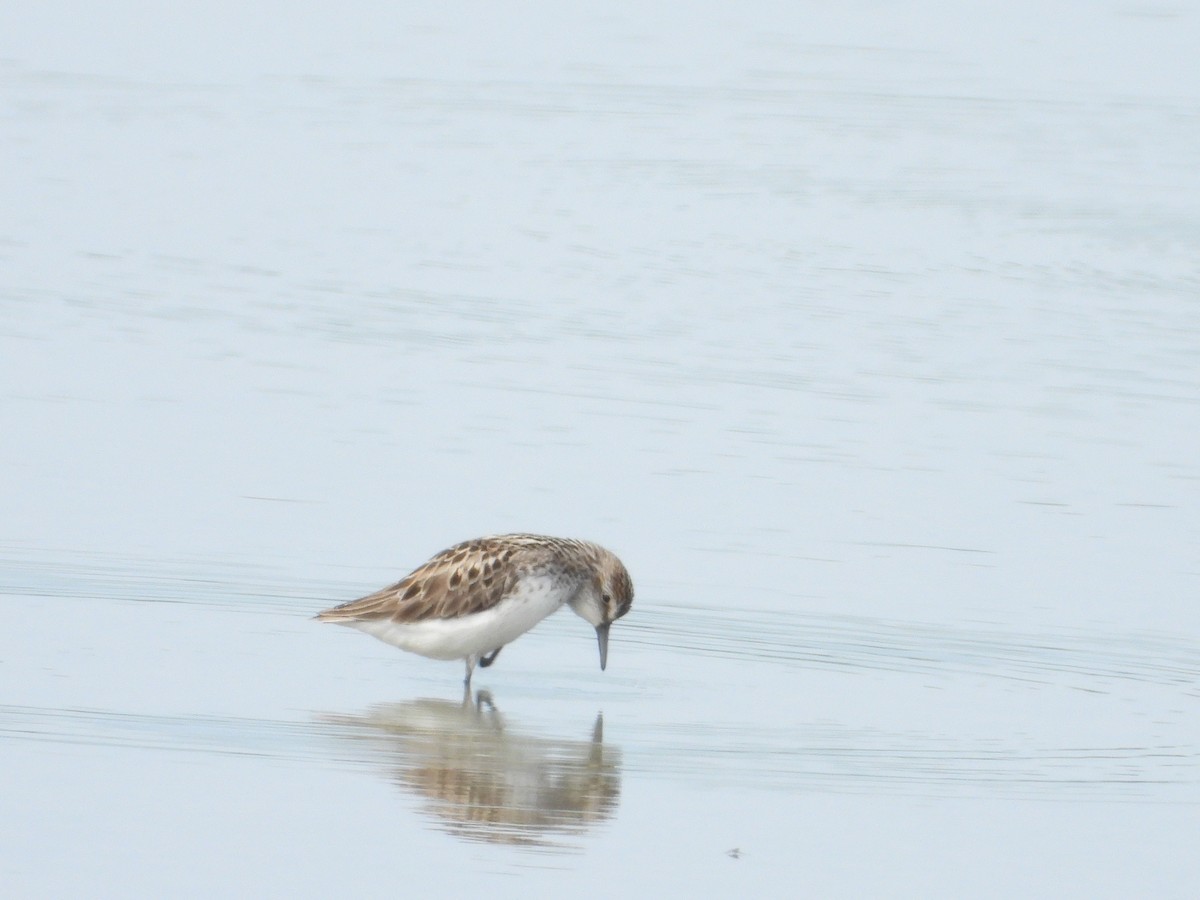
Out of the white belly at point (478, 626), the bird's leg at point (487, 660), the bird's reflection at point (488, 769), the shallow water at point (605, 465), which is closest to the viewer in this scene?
the bird's reflection at point (488, 769)

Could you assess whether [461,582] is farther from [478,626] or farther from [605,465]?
[605,465]

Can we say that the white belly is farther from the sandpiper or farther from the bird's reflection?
the bird's reflection

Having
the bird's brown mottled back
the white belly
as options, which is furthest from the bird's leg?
the bird's brown mottled back

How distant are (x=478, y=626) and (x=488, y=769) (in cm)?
137

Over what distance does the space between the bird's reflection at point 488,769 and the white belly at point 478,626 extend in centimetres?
27

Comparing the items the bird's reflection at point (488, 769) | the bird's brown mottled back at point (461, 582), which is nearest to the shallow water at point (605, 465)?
the bird's reflection at point (488, 769)

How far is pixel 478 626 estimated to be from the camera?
11.2m

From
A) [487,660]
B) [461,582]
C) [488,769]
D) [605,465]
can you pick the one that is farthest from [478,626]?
[605,465]

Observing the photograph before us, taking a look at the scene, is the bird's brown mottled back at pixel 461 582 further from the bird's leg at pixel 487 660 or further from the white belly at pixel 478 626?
the bird's leg at pixel 487 660

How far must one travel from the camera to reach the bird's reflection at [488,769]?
9172mm

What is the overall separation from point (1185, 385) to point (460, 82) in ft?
39.9

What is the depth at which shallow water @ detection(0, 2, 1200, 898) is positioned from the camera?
9320 millimetres

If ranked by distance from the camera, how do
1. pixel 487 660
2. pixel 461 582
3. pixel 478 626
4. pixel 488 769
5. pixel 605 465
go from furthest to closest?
pixel 605 465, pixel 487 660, pixel 461 582, pixel 478 626, pixel 488 769

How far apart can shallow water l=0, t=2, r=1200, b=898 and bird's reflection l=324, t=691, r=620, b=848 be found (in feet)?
0.11
